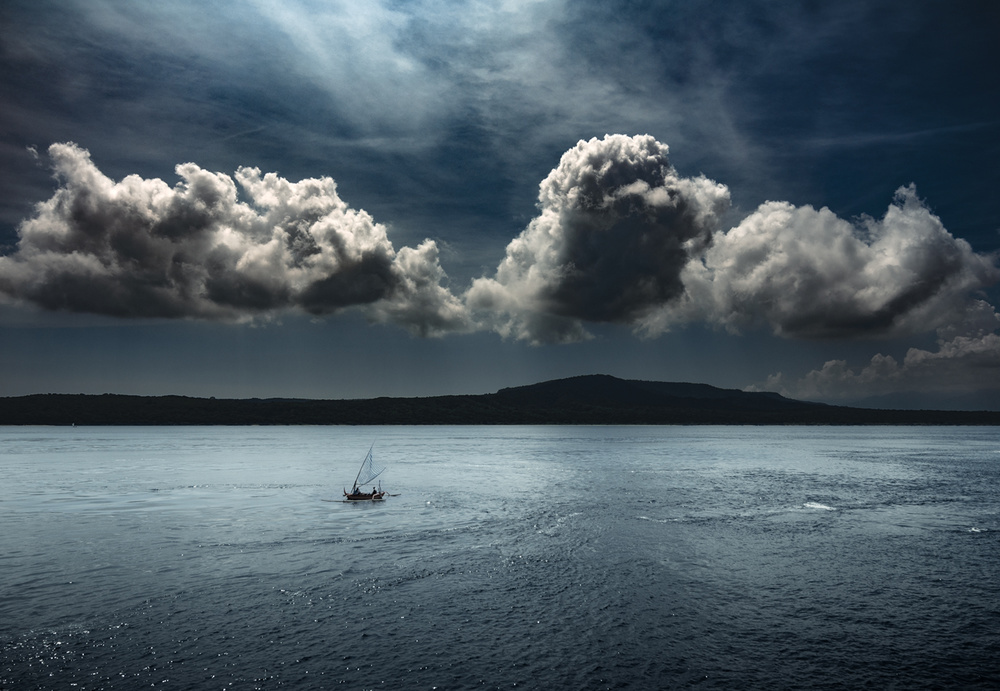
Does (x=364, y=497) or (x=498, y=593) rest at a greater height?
(x=498, y=593)

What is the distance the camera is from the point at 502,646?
25656mm

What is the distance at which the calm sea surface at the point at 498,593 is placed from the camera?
915 inches

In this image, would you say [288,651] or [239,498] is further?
[239,498]

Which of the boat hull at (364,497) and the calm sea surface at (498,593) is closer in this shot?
the calm sea surface at (498,593)

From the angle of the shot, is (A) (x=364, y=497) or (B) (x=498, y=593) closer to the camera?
(B) (x=498, y=593)

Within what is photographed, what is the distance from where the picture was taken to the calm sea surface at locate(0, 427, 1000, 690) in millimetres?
23234

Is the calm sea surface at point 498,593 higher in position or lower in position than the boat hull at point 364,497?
higher

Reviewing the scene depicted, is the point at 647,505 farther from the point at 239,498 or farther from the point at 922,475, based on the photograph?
the point at 922,475

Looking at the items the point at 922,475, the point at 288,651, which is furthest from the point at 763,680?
the point at 922,475

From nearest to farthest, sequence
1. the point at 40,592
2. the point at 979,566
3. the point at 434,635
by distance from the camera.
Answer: the point at 434,635 < the point at 40,592 < the point at 979,566

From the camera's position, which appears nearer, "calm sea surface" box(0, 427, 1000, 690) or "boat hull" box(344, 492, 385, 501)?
"calm sea surface" box(0, 427, 1000, 690)

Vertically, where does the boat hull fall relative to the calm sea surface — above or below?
below

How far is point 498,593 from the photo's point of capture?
33094 millimetres

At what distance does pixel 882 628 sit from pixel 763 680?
371 inches
